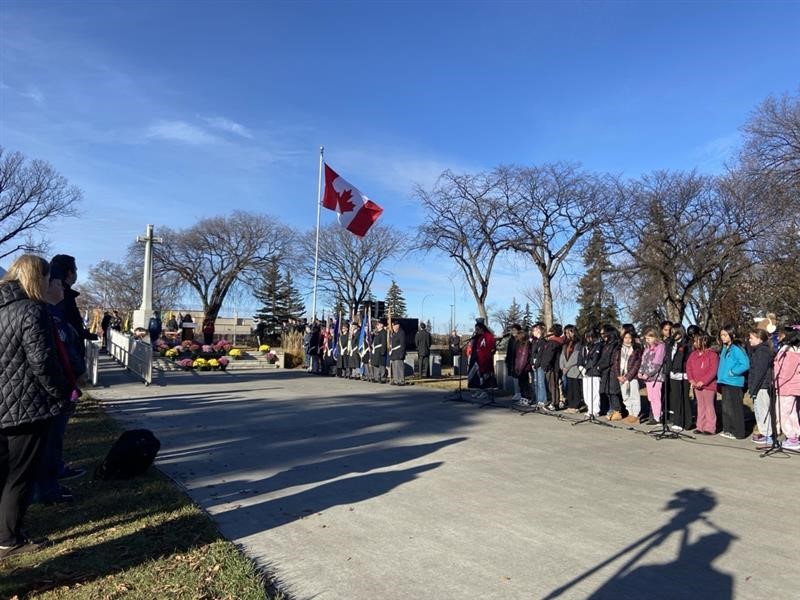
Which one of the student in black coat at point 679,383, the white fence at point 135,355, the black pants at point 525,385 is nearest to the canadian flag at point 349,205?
the white fence at point 135,355

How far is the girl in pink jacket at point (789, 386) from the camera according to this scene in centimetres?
885

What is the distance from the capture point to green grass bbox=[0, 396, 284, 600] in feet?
12.2

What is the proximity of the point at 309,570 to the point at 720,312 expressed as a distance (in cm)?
2630

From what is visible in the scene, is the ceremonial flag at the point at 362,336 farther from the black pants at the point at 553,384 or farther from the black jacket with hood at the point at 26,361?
the black jacket with hood at the point at 26,361

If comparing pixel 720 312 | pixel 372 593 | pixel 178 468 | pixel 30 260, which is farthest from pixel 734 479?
pixel 720 312

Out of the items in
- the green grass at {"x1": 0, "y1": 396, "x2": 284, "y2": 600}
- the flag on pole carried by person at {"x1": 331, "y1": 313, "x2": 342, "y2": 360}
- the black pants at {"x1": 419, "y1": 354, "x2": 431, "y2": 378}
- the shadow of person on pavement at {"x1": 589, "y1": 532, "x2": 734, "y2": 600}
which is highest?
the flag on pole carried by person at {"x1": 331, "y1": 313, "x2": 342, "y2": 360}

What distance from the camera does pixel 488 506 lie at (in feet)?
18.6

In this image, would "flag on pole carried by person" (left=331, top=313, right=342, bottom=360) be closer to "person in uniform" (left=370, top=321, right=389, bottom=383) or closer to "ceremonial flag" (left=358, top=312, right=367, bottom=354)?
"ceremonial flag" (left=358, top=312, right=367, bottom=354)

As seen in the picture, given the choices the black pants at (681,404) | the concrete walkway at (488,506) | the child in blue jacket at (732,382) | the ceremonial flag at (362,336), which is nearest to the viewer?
the concrete walkway at (488,506)

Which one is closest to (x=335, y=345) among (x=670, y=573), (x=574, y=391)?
(x=574, y=391)

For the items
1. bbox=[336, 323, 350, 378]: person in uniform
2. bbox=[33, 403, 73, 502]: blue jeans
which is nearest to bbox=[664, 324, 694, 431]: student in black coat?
bbox=[33, 403, 73, 502]: blue jeans

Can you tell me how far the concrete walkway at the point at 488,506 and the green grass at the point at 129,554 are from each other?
0.94 ft

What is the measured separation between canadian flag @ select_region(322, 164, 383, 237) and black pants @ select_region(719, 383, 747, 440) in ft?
49.5

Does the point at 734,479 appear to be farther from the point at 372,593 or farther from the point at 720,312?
the point at 720,312
